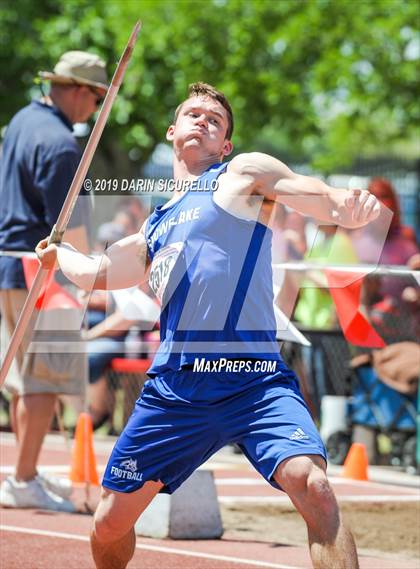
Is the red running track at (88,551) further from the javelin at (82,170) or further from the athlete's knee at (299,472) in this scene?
the athlete's knee at (299,472)

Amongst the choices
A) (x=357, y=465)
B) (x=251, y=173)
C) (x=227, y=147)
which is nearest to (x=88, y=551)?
(x=227, y=147)

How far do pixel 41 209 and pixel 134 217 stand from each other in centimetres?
595

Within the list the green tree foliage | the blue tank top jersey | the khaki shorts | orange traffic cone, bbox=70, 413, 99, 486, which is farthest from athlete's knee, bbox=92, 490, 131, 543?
the green tree foliage

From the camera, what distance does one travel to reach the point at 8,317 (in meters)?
8.43

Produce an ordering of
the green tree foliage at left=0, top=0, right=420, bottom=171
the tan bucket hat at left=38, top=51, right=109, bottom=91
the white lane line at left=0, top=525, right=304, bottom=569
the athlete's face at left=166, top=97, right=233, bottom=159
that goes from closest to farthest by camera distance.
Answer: the athlete's face at left=166, top=97, right=233, bottom=159, the white lane line at left=0, top=525, right=304, bottom=569, the tan bucket hat at left=38, top=51, right=109, bottom=91, the green tree foliage at left=0, top=0, right=420, bottom=171

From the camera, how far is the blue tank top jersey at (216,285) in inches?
203

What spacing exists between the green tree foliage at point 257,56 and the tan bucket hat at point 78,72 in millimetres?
15083

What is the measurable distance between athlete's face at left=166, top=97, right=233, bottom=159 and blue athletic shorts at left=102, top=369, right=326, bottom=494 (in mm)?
947

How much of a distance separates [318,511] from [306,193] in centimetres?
116

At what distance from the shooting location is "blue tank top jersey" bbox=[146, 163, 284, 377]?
203 inches

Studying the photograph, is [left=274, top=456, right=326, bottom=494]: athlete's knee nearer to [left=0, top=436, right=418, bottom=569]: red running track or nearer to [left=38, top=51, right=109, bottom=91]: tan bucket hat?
[left=0, top=436, right=418, bottom=569]: red running track

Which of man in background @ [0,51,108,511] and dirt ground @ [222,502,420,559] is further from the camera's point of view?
man in background @ [0,51,108,511]

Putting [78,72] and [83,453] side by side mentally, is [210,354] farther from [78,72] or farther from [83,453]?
[83,453]

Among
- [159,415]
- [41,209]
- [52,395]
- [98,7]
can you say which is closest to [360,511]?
[52,395]
